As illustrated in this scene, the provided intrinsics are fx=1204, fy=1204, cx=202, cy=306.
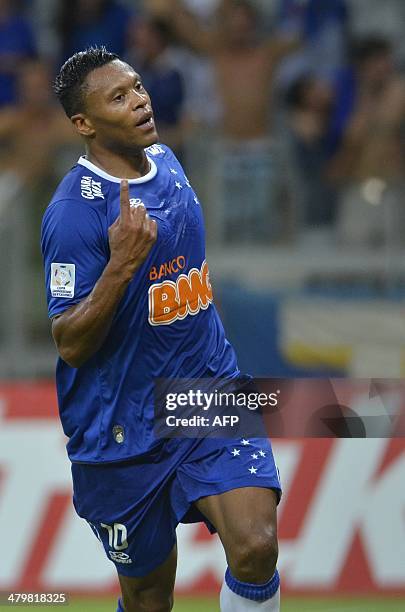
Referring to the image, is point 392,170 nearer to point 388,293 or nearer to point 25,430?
point 388,293

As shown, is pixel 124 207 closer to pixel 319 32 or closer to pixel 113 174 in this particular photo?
pixel 113 174

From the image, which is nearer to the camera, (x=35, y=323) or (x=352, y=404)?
(x=352, y=404)

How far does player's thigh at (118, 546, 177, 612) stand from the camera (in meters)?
4.80

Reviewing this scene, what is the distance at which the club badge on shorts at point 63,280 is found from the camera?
4320mm

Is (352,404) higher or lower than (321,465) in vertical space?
higher

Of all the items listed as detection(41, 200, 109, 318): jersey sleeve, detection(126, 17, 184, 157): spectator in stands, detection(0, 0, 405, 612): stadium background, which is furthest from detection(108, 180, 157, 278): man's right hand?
detection(126, 17, 184, 157): spectator in stands

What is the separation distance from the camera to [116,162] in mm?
4555

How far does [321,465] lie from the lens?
22.2 feet

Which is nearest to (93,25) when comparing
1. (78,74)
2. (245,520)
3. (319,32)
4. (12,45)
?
(12,45)

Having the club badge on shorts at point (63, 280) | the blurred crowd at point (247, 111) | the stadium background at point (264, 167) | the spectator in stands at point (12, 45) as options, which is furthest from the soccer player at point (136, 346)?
the spectator in stands at point (12, 45)

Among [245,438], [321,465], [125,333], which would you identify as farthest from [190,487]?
[321,465]

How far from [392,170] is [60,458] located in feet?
11.5

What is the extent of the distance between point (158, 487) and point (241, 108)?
16.6 feet

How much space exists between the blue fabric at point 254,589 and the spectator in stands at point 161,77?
486 centimetres
